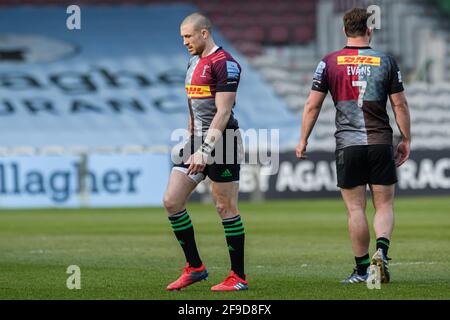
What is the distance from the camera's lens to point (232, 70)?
915 cm

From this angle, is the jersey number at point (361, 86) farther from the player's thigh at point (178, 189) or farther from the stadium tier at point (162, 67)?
the stadium tier at point (162, 67)

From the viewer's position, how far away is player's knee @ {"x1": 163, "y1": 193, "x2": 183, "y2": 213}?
923 cm

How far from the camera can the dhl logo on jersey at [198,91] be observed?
9.26 metres

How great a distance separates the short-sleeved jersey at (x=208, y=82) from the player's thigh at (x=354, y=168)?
40.1 inches

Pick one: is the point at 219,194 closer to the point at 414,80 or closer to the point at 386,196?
the point at 386,196

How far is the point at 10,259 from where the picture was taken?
492 inches

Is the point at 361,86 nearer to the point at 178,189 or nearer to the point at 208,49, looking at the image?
the point at 208,49

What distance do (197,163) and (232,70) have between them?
77 centimetres

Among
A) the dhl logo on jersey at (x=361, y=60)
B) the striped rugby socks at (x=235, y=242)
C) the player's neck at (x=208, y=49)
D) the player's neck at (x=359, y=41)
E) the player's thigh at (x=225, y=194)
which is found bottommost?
the striped rugby socks at (x=235, y=242)

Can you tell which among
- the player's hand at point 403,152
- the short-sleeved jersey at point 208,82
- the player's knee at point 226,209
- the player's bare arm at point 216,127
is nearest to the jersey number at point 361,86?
the player's hand at point 403,152

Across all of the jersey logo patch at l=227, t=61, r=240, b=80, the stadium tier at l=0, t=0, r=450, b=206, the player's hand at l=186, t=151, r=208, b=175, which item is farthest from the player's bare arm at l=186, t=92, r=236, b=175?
the stadium tier at l=0, t=0, r=450, b=206

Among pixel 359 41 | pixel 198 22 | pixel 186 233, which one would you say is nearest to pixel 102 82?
pixel 359 41

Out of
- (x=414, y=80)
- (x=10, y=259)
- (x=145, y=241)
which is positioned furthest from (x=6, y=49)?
(x=10, y=259)

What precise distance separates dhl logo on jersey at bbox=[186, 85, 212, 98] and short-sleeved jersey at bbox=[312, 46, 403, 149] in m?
0.94
